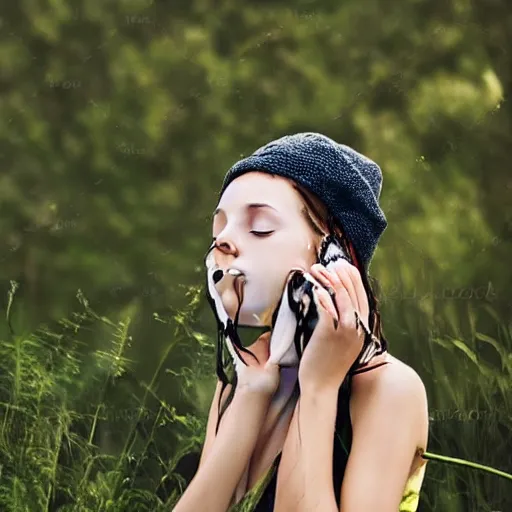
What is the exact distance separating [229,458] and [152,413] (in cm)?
105

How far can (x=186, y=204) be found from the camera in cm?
275

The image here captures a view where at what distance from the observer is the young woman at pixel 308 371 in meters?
1.54

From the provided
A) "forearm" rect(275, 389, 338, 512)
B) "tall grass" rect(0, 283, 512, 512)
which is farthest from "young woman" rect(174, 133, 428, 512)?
"tall grass" rect(0, 283, 512, 512)

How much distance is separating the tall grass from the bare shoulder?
2.93 feet

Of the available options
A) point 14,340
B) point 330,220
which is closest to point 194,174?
point 14,340

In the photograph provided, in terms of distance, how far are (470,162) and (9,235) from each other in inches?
47.7

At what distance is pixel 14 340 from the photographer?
8.81 feet

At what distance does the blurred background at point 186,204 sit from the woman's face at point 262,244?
0.93 metres

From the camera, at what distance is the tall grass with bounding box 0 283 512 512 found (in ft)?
8.12

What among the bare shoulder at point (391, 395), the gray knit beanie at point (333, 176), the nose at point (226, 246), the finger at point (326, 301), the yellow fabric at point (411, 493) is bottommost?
the yellow fabric at point (411, 493)

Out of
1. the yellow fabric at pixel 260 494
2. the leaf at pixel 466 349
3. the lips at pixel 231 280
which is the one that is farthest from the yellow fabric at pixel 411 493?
the leaf at pixel 466 349

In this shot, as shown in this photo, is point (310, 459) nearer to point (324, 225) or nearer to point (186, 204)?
point (324, 225)

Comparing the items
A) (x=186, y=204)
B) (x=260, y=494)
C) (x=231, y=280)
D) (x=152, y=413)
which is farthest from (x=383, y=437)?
(x=186, y=204)

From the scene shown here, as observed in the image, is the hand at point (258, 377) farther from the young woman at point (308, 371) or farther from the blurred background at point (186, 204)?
the blurred background at point (186, 204)
